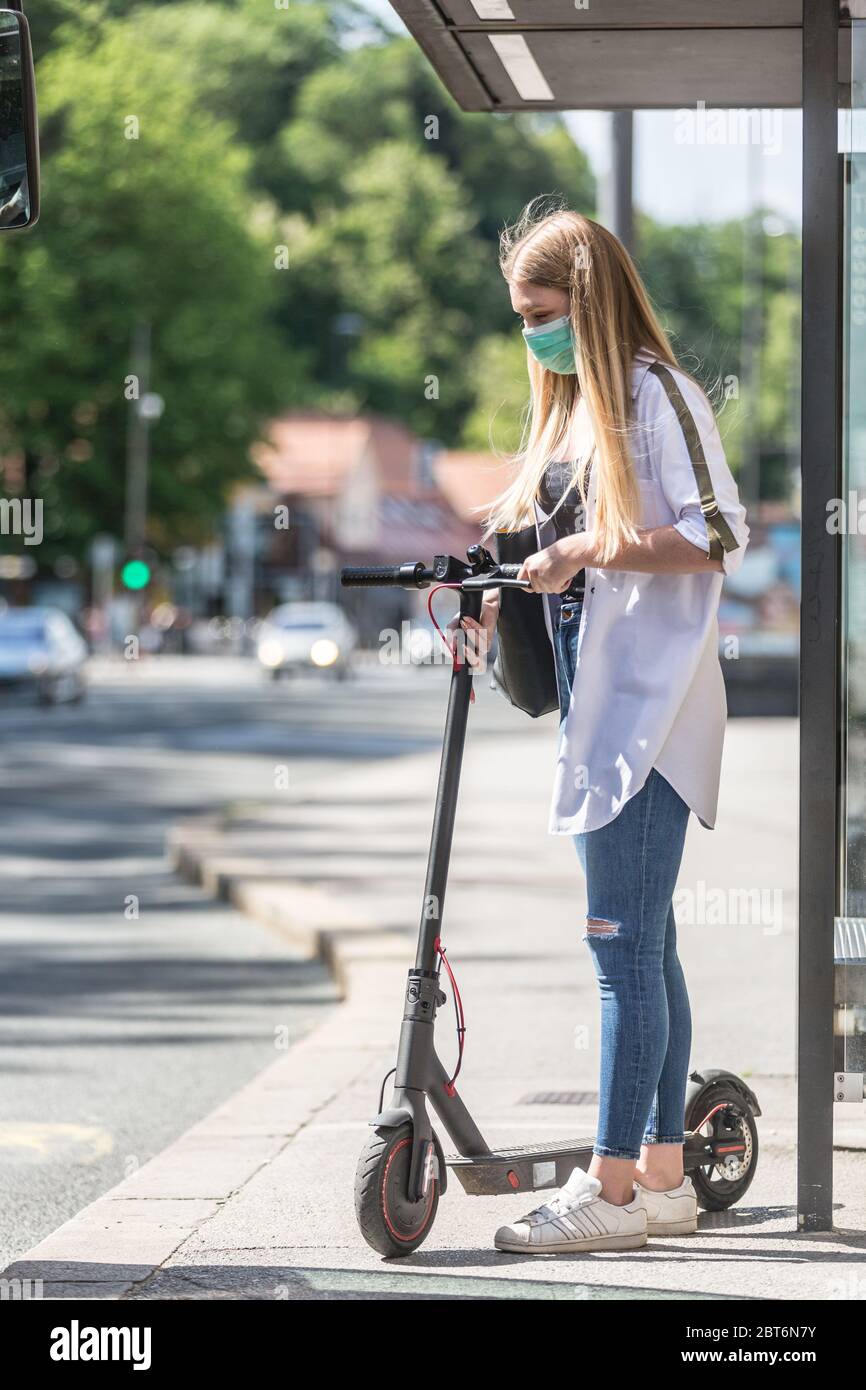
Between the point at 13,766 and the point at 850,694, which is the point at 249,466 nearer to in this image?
the point at 13,766

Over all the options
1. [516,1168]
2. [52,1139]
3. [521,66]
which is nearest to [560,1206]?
[516,1168]

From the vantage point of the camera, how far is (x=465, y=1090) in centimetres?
591

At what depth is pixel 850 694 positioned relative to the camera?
13.9 ft

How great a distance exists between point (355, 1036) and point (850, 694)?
9.80ft

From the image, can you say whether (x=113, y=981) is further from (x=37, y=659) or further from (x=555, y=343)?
(x=37, y=659)

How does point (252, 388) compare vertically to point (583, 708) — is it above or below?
above

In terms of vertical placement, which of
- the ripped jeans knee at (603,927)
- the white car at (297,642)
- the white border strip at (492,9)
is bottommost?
the ripped jeans knee at (603,927)

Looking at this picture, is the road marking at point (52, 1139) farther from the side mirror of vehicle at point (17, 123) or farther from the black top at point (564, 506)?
the side mirror of vehicle at point (17, 123)

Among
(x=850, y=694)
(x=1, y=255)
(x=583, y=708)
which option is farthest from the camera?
(x=1, y=255)

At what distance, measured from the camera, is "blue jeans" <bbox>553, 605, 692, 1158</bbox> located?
385cm

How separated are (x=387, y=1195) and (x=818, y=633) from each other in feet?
4.28

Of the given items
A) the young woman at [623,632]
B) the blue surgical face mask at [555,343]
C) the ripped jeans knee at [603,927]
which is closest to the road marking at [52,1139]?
the young woman at [623,632]

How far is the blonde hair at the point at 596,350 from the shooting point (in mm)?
3822
